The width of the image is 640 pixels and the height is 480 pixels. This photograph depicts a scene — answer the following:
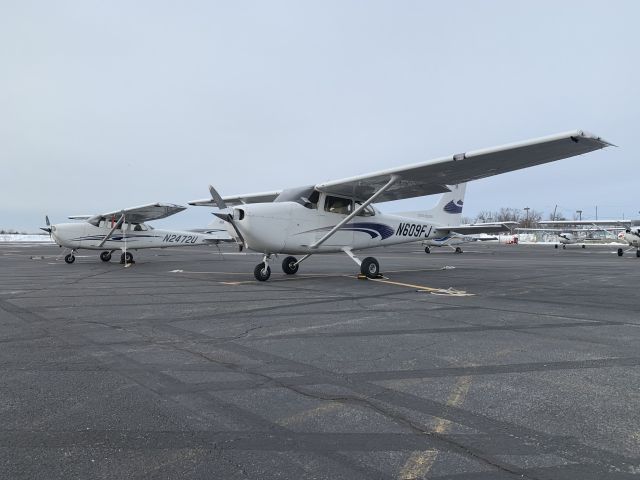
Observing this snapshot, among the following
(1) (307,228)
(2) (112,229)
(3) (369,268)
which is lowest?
(3) (369,268)

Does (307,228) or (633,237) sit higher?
(307,228)

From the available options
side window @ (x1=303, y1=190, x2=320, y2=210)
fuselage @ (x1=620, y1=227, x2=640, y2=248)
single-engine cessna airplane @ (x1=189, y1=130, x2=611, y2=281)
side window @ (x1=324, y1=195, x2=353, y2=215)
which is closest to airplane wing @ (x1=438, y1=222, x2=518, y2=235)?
single-engine cessna airplane @ (x1=189, y1=130, x2=611, y2=281)

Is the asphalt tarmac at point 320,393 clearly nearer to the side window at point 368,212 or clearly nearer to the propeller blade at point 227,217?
the propeller blade at point 227,217

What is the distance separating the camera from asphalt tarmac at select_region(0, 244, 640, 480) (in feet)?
8.59

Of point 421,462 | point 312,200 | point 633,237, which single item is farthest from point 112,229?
point 633,237

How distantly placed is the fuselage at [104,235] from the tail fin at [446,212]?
46.7 feet

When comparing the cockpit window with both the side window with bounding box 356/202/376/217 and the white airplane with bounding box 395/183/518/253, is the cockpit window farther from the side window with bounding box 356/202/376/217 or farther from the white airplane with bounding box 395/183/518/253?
the white airplane with bounding box 395/183/518/253

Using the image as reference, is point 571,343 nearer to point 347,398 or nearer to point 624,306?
point 347,398

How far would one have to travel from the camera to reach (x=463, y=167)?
11.8 m

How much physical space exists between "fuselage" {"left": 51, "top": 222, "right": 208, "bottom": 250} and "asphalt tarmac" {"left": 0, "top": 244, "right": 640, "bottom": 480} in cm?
1607

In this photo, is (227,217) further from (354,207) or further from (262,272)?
(354,207)

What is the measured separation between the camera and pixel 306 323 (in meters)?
6.75

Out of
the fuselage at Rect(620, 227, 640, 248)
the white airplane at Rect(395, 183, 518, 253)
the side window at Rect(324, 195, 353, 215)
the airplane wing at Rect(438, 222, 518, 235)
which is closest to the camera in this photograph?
the side window at Rect(324, 195, 353, 215)

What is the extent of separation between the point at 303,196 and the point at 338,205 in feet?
4.26
